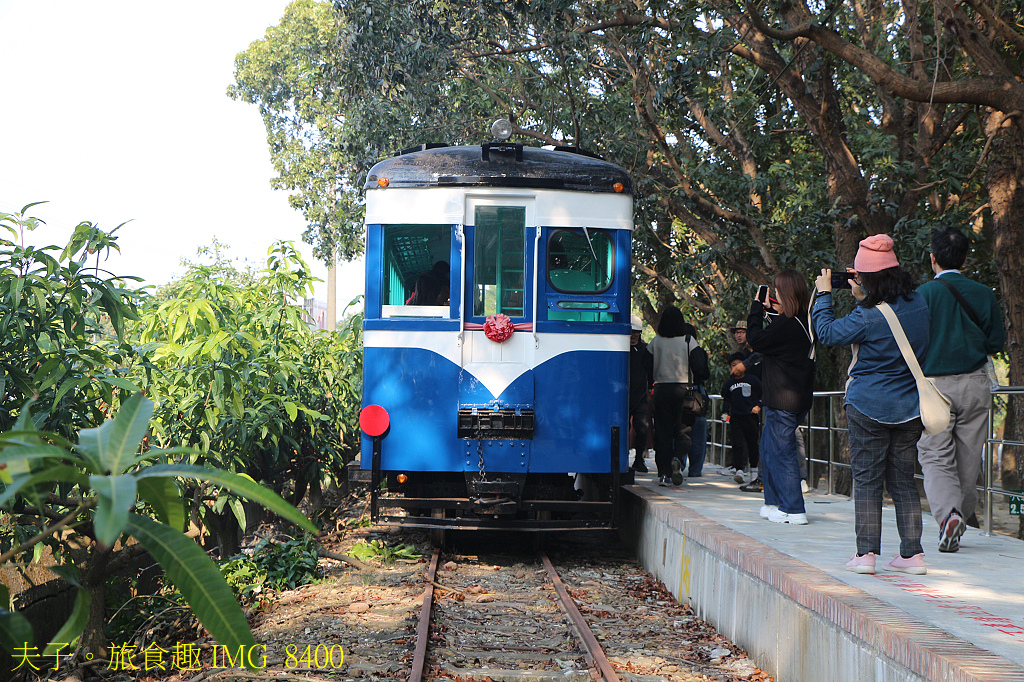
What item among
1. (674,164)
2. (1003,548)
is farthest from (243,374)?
(674,164)

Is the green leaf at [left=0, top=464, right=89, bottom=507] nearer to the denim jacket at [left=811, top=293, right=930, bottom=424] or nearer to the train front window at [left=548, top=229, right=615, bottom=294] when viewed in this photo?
the denim jacket at [left=811, top=293, right=930, bottom=424]

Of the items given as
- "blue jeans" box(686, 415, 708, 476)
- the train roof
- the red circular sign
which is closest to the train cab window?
the train roof

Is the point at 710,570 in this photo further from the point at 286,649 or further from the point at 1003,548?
the point at 286,649

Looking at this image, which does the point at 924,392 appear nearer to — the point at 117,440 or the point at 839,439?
the point at 117,440

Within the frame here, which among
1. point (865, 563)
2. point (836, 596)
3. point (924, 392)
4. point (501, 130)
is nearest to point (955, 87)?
point (501, 130)

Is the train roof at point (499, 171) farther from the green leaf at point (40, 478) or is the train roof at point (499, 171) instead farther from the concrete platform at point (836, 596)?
the green leaf at point (40, 478)

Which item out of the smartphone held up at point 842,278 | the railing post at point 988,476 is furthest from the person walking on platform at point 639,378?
the smartphone held up at point 842,278

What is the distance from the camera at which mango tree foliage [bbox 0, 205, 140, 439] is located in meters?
4.44

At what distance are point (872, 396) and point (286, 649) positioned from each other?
335cm

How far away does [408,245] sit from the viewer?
791 centimetres

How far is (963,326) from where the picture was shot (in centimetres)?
592

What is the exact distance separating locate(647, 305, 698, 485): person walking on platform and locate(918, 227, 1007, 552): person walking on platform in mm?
4153

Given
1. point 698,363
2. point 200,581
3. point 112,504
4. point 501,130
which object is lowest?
point 200,581

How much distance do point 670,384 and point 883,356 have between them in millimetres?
5249
